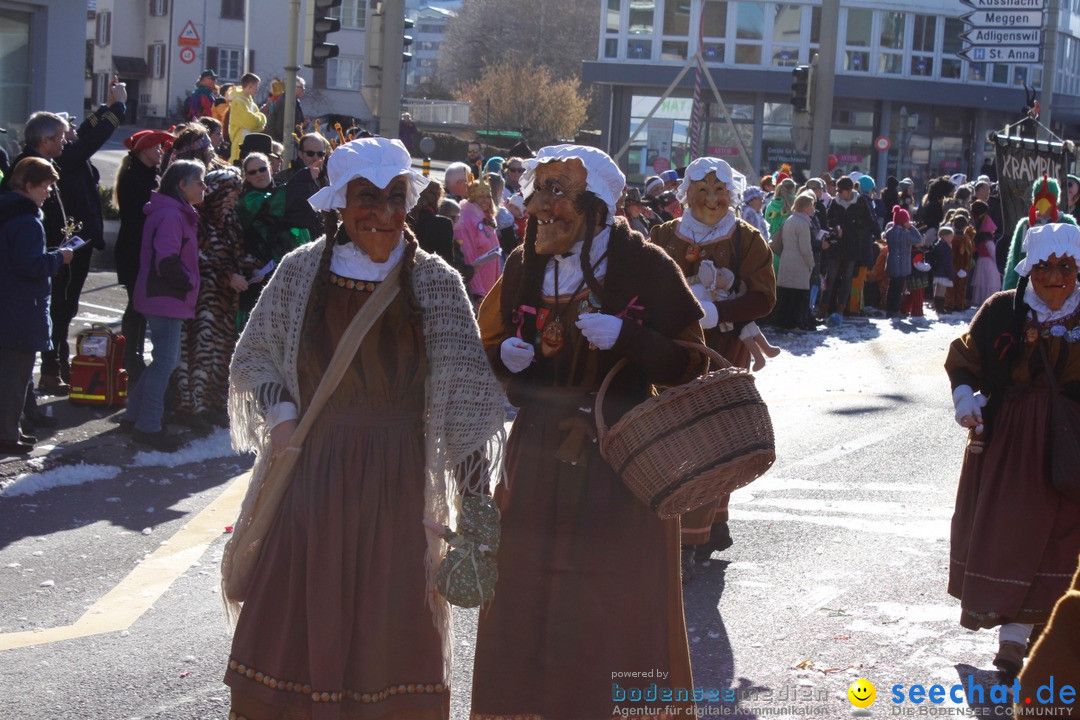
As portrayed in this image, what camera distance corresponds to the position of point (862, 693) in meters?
5.64

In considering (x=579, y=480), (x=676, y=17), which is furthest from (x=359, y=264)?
(x=676, y=17)

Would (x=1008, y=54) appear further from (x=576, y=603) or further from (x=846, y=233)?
(x=576, y=603)

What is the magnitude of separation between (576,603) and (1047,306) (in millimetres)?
2628

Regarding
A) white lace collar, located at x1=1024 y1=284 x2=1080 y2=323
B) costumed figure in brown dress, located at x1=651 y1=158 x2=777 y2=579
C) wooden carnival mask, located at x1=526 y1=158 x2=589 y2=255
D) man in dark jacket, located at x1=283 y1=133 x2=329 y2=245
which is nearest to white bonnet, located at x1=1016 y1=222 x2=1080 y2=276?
white lace collar, located at x1=1024 y1=284 x2=1080 y2=323

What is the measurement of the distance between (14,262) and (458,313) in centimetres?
487

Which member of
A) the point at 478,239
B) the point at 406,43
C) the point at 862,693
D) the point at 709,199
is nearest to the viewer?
the point at 862,693

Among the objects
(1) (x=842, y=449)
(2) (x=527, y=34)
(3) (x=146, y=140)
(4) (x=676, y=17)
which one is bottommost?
(1) (x=842, y=449)

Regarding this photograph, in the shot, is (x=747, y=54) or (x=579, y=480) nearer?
(x=579, y=480)

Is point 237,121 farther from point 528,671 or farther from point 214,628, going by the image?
point 528,671

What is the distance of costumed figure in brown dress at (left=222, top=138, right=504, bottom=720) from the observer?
4.33 metres

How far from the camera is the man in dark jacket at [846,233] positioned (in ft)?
61.7

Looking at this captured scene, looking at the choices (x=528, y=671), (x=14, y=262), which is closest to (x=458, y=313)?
(x=528, y=671)

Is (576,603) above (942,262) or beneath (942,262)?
beneath

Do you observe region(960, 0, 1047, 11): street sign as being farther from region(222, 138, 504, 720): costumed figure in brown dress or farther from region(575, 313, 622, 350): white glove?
region(222, 138, 504, 720): costumed figure in brown dress
